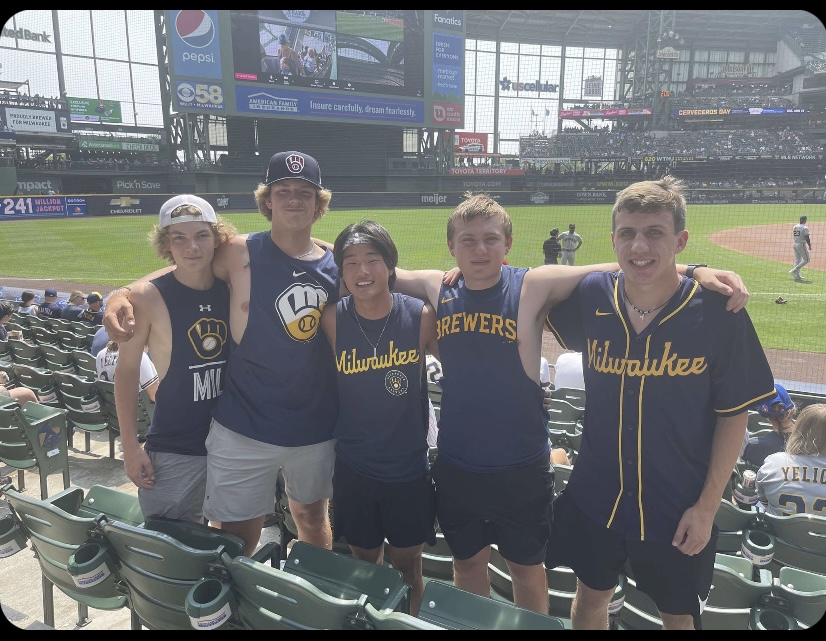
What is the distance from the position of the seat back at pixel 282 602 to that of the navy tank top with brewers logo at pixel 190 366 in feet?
2.50

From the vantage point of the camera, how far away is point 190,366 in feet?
7.92

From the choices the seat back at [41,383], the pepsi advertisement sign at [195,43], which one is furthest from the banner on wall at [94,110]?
the seat back at [41,383]

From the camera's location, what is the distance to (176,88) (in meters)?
31.7

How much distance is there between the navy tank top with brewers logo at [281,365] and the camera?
2365 millimetres

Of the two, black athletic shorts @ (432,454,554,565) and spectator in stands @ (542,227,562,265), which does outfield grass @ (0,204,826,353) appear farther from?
black athletic shorts @ (432,454,554,565)

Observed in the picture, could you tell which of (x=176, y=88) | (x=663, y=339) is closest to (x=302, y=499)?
(x=663, y=339)

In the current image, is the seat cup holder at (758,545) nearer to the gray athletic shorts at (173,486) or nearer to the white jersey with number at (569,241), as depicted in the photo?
the gray athletic shorts at (173,486)

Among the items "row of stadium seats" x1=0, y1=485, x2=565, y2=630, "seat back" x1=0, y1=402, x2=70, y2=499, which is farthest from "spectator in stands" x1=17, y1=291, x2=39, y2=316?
"row of stadium seats" x1=0, y1=485, x2=565, y2=630

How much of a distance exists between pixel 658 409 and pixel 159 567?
1861 mm

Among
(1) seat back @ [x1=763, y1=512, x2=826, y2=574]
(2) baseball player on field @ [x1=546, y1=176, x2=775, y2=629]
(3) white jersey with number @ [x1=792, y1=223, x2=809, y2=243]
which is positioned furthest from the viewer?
(3) white jersey with number @ [x1=792, y1=223, x2=809, y2=243]

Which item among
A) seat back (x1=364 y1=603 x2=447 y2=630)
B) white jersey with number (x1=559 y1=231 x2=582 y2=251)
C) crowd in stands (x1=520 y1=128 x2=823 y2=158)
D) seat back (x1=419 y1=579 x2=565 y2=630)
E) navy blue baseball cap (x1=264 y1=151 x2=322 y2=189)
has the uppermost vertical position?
crowd in stands (x1=520 y1=128 x2=823 y2=158)

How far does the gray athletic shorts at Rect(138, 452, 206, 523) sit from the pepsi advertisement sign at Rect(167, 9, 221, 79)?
3503 cm

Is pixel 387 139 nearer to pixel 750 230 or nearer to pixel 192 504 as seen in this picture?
pixel 750 230

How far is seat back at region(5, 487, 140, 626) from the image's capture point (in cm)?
202
